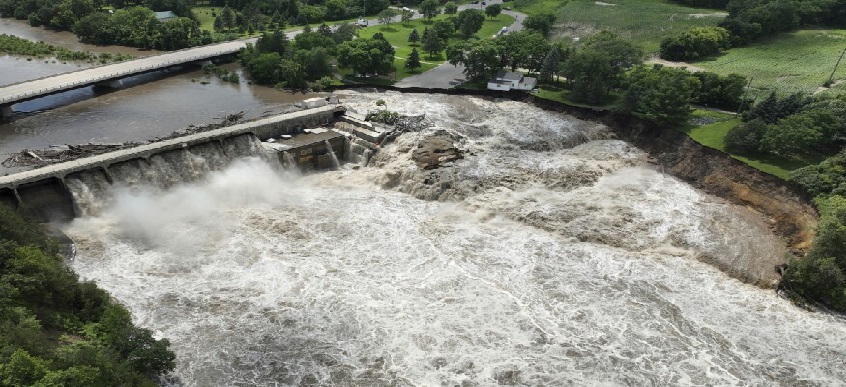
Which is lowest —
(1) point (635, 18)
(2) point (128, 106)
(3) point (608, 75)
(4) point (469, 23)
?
(3) point (608, 75)

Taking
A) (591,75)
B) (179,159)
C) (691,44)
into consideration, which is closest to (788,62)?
(691,44)

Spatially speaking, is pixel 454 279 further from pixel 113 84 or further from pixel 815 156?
pixel 113 84

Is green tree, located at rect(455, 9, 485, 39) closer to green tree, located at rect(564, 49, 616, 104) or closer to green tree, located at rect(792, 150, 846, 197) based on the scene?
green tree, located at rect(564, 49, 616, 104)

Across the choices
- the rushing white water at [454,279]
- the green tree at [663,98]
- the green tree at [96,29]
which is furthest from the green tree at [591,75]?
the green tree at [96,29]

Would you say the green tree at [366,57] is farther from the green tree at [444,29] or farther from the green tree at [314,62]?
the green tree at [444,29]

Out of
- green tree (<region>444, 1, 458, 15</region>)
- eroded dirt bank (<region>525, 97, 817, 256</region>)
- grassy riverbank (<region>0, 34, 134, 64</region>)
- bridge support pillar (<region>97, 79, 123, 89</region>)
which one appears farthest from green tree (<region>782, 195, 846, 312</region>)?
green tree (<region>444, 1, 458, 15</region>)

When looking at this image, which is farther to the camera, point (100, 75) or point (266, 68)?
point (266, 68)

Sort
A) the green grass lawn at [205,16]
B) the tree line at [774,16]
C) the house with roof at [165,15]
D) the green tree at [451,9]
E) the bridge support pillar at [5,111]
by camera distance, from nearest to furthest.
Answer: the bridge support pillar at [5,111] < the tree line at [774,16] < the house with roof at [165,15] < the green grass lawn at [205,16] < the green tree at [451,9]
